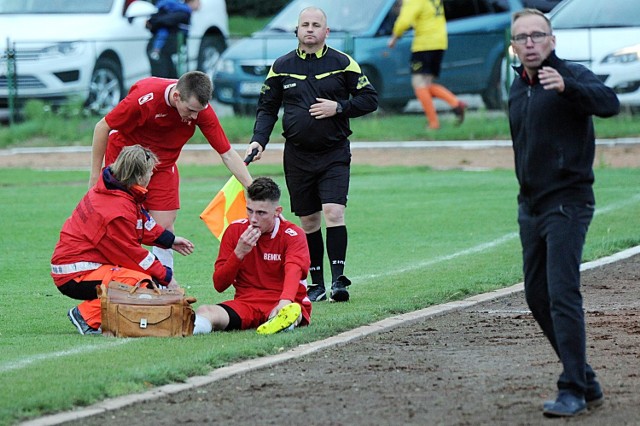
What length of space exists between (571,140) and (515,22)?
56 cm

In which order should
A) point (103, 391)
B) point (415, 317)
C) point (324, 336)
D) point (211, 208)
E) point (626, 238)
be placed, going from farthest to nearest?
point (626, 238), point (211, 208), point (415, 317), point (324, 336), point (103, 391)

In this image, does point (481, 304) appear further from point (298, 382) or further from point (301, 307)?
point (298, 382)

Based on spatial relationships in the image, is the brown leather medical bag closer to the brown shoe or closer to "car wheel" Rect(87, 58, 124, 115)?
the brown shoe

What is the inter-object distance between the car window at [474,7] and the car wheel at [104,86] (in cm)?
547

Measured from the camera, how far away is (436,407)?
6223mm

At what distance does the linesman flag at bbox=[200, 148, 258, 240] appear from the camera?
960 centimetres

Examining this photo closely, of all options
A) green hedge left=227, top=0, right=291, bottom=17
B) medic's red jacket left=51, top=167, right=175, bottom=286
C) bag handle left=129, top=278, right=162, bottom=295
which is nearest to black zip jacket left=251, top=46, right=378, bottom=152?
medic's red jacket left=51, top=167, right=175, bottom=286

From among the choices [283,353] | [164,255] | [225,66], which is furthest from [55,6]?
[283,353]

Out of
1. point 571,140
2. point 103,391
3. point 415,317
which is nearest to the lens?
point 571,140

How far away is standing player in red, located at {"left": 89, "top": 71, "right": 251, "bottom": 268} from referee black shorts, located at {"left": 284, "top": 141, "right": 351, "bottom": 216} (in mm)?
510

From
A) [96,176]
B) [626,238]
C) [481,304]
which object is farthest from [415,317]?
[626,238]

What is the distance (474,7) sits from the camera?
75.2ft

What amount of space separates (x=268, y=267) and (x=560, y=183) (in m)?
2.76

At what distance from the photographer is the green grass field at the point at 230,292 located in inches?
275
